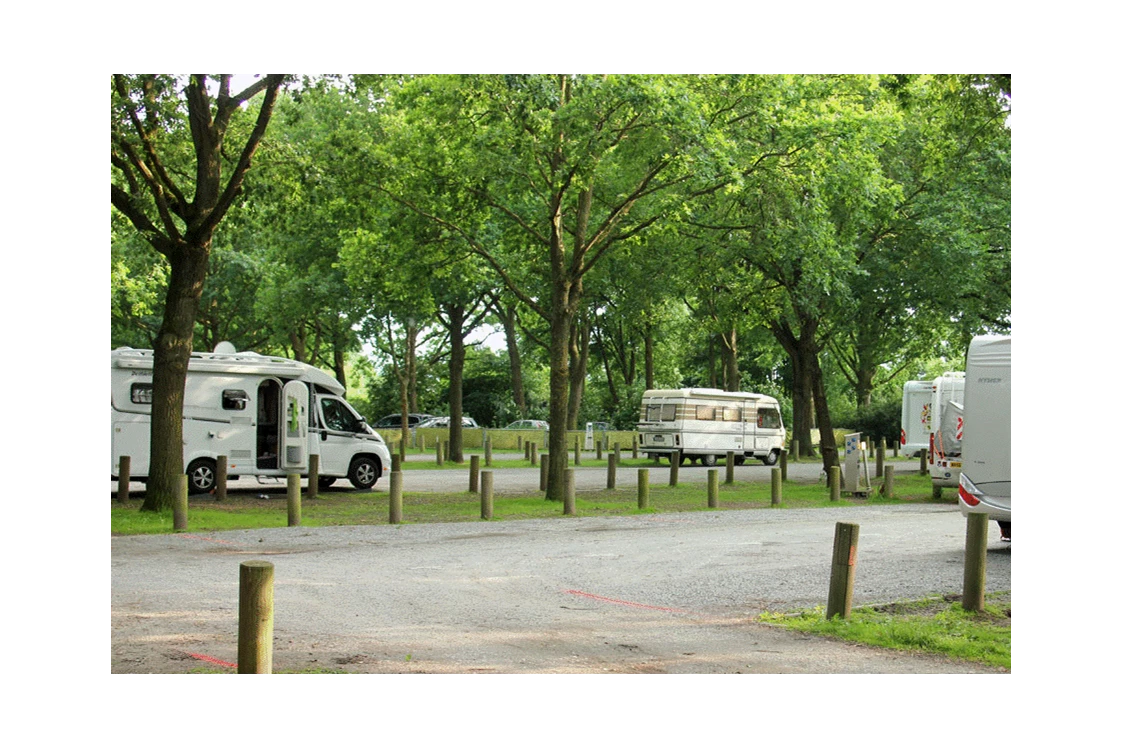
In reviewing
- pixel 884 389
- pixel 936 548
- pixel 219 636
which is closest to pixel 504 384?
pixel 884 389

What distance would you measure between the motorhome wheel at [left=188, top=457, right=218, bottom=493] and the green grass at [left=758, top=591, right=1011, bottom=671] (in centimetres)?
1490

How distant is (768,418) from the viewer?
39625 mm

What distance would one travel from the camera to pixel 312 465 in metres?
21.1

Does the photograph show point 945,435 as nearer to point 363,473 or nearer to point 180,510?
point 363,473

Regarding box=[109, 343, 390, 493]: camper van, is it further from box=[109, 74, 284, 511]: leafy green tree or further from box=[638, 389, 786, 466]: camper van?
box=[638, 389, 786, 466]: camper van

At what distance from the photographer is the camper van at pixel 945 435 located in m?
23.6

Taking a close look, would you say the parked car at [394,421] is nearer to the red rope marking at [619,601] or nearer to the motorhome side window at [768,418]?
the motorhome side window at [768,418]

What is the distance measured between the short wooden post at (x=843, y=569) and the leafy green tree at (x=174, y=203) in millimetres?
11131

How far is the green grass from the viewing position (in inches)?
312

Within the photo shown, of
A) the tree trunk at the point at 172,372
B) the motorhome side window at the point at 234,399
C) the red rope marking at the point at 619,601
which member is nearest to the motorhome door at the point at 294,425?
the motorhome side window at the point at 234,399

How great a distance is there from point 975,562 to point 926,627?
4.11 feet

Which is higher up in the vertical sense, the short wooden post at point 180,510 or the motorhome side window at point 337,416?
the motorhome side window at point 337,416
